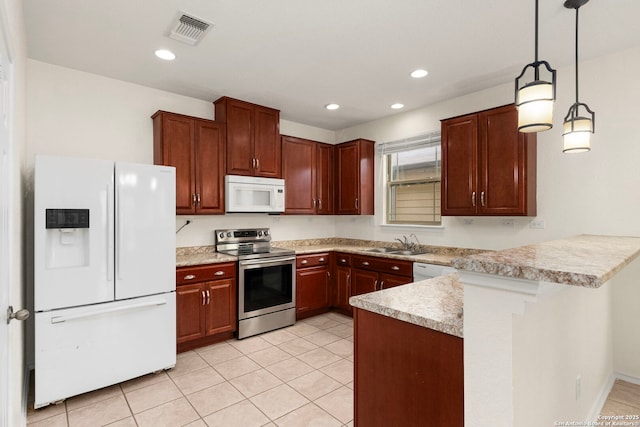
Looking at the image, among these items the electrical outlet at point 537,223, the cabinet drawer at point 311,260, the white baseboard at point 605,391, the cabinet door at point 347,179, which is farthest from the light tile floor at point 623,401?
the cabinet door at point 347,179

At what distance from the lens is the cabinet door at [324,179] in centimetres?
464

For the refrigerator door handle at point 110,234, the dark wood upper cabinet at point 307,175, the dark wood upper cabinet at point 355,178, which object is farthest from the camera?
the dark wood upper cabinet at point 355,178

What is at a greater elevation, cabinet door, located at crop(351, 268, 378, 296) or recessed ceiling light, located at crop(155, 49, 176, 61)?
recessed ceiling light, located at crop(155, 49, 176, 61)

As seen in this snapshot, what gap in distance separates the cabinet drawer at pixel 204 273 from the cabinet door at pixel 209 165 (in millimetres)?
605

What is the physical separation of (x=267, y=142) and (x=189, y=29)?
169 centimetres

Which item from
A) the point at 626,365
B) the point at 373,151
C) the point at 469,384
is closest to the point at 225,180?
the point at 373,151

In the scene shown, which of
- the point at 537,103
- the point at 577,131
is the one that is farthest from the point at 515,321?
the point at 577,131

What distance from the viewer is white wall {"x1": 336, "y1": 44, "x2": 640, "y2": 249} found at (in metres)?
2.65

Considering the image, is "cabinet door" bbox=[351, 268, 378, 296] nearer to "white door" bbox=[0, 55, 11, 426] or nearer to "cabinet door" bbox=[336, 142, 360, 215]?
"cabinet door" bbox=[336, 142, 360, 215]

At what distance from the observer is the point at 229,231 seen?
13.0ft

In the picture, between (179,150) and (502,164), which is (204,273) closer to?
(179,150)

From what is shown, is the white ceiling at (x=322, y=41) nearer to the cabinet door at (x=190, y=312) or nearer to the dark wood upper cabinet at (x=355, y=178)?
the dark wood upper cabinet at (x=355, y=178)

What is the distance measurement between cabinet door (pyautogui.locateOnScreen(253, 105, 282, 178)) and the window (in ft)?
4.95

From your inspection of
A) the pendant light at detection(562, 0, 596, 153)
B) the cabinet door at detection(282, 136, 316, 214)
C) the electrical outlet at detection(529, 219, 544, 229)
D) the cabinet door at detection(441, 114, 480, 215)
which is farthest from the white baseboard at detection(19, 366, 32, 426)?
the electrical outlet at detection(529, 219, 544, 229)
